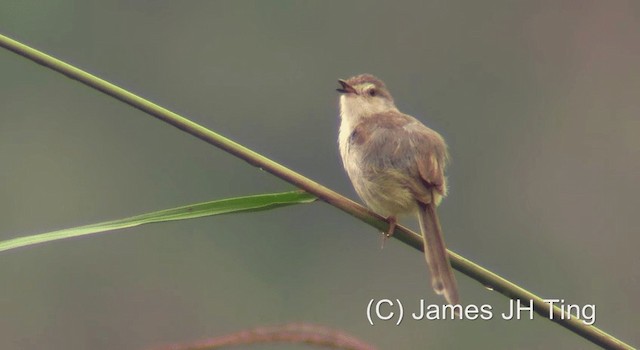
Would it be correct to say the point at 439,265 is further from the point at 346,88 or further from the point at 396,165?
the point at 346,88

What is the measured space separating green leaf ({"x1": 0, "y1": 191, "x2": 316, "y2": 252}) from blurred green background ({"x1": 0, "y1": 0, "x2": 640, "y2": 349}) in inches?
469

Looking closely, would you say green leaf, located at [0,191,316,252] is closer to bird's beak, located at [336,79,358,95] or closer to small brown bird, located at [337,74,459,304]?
small brown bird, located at [337,74,459,304]

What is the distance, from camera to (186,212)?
269 centimetres

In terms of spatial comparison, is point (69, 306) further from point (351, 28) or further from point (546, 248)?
point (351, 28)

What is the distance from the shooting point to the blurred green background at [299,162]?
1822 centimetres

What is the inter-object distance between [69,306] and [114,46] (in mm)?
7499

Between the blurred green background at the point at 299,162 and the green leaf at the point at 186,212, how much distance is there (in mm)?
11912

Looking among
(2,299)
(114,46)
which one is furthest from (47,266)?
(114,46)

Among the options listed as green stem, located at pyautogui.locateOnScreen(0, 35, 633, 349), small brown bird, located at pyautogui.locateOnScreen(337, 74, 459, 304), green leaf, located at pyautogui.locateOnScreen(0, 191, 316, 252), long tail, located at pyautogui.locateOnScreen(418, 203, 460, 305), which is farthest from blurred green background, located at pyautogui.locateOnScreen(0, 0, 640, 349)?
green stem, located at pyautogui.locateOnScreen(0, 35, 633, 349)

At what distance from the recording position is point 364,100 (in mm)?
4859

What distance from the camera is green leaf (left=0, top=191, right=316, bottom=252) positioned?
261 centimetres

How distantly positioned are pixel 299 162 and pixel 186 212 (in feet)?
60.4

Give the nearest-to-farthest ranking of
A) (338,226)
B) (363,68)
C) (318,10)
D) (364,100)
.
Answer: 1. (364,100)
2. (338,226)
3. (363,68)
4. (318,10)

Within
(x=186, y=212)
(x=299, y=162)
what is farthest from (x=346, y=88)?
(x=299, y=162)
